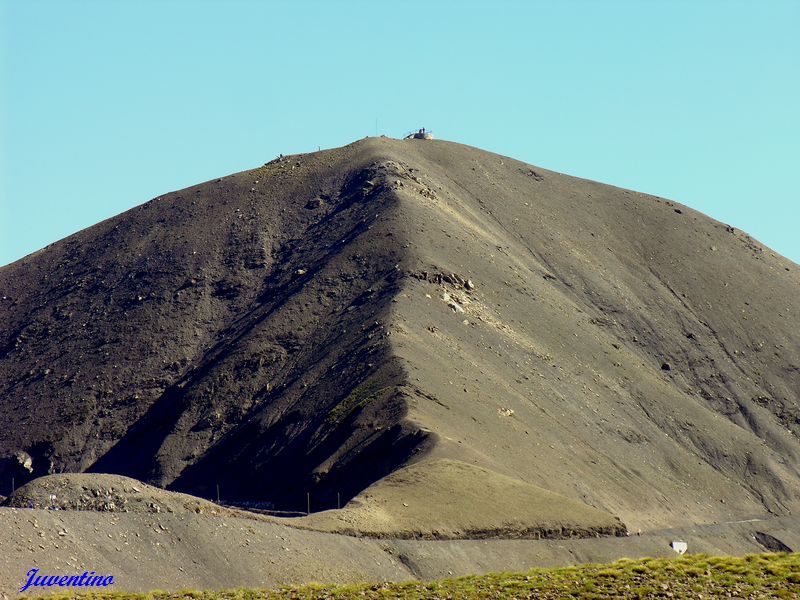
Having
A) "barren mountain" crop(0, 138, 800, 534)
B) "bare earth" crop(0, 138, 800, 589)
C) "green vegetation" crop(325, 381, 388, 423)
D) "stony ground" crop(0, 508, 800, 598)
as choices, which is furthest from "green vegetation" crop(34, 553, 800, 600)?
"green vegetation" crop(325, 381, 388, 423)

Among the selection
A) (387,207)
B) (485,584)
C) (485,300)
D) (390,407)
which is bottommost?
(485,584)

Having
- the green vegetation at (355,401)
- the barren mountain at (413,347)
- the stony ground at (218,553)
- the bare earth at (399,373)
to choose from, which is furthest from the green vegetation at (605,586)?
the green vegetation at (355,401)

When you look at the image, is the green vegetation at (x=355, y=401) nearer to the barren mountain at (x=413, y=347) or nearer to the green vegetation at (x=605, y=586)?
the barren mountain at (x=413, y=347)

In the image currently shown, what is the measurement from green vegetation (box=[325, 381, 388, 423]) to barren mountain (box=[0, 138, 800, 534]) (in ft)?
0.94

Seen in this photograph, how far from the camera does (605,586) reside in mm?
50469

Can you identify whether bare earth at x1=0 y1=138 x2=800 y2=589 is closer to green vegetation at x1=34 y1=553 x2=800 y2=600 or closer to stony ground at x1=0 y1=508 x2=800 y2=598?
stony ground at x1=0 y1=508 x2=800 y2=598

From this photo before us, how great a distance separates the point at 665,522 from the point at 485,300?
86.4ft

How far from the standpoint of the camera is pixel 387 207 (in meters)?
126

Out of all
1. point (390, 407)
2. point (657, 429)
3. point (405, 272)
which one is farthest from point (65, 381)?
point (657, 429)

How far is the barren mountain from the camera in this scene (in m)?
92.8

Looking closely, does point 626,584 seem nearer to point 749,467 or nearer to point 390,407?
point 390,407

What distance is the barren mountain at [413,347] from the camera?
304ft

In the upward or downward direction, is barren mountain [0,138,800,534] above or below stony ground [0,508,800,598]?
above

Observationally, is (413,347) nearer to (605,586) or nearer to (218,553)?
(218,553)
